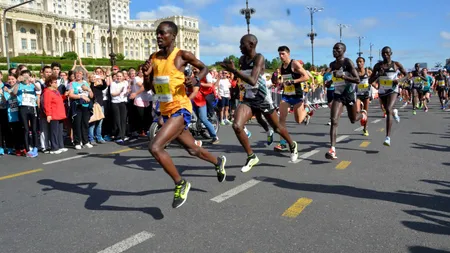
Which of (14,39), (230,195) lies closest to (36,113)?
(230,195)

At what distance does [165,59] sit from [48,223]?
214cm

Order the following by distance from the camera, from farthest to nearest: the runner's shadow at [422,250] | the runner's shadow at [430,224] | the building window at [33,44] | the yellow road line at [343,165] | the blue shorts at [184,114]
Result: the building window at [33,44] < the yellow road line at [343,165] < the blue shorts at [184,114] < the runner's shadow at [430,224] < the runner's shadow at [422,250]

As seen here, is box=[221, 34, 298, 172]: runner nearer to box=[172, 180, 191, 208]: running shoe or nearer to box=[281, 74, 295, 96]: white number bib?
box=[281, 74, 295, 96]: white number bib

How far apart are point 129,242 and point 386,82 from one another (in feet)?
22.9

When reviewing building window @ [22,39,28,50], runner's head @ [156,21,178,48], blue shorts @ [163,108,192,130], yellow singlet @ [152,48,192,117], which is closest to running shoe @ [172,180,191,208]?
blue shorts @ [163,108,192,130]

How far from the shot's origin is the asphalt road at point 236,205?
3.33 metres

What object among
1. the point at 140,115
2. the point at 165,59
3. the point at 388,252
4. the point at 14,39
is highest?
the point at 14,39

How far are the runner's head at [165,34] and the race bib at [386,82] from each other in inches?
230

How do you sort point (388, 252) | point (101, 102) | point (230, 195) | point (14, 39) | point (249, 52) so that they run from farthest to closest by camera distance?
point (14, 39) → point (101, 102) → point (249, 52) → point (230, 195) → point (388, 252)

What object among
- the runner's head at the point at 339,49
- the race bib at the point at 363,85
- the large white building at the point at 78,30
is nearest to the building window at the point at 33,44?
the large white building at the point at 78,30

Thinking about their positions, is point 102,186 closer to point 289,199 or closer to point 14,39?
point 289,199

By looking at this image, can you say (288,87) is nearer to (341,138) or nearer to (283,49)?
(283,49)

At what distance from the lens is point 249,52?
19.1 feet

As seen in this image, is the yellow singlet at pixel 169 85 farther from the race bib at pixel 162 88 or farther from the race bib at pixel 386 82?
the race bib at pixel 386 82
